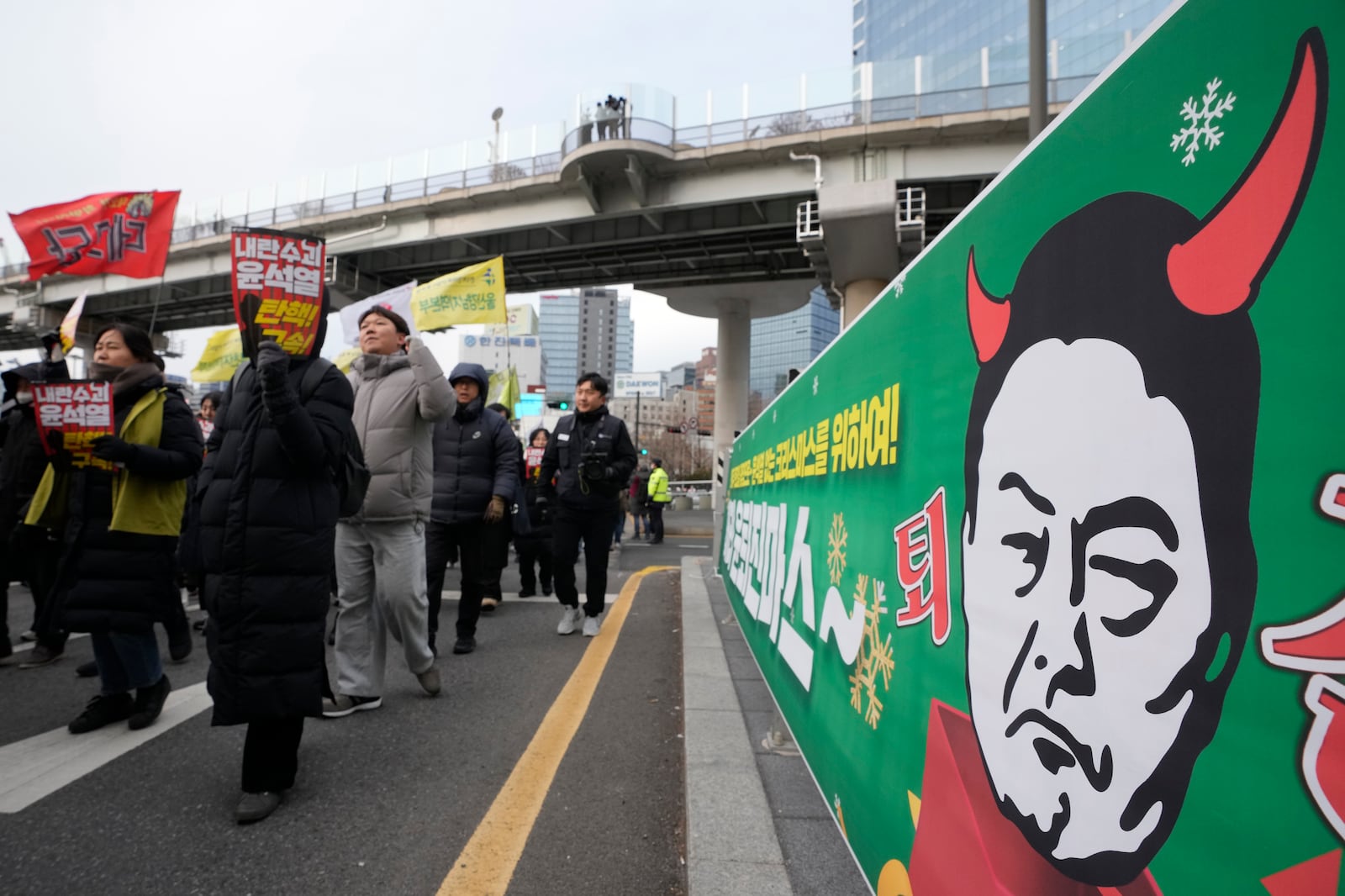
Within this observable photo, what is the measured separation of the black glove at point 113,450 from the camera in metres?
2.83

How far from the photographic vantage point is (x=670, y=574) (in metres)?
9.18

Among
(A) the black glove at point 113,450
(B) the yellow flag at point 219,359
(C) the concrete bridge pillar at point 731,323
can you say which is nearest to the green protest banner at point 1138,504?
(A) the black glove at point 113,450

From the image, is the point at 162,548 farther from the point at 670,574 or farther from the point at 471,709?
the point at 670,574

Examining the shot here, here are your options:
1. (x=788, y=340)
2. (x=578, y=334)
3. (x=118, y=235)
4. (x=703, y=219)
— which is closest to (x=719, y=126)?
(x=703, y=219)

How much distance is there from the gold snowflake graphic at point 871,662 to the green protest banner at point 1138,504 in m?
0.02

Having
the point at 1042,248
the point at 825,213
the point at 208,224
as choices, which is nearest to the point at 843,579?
the point at 1042,248

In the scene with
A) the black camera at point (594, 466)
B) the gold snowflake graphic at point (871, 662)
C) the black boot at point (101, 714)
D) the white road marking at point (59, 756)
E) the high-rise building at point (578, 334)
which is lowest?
the white road marking at point (59, 756)

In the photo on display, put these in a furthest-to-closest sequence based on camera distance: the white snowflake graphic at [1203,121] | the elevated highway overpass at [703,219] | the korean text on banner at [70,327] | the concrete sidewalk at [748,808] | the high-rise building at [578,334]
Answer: the high-rise building at [578,334] → the elevated highway overpass at [703,219] → the korean text on banner at [70,327] → the concrete sidewalk at [748,808] → the white snowflake graphic at [1203,121]

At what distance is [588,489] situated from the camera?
5176 mm

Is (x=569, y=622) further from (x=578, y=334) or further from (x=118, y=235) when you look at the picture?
(x=578, y=334)

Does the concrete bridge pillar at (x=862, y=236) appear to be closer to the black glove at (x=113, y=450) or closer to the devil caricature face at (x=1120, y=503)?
the black glove at (x=113, y=450)

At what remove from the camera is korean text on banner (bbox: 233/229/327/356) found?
8.04 ft

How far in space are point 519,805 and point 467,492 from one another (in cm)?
258

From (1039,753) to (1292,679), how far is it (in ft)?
1.42
